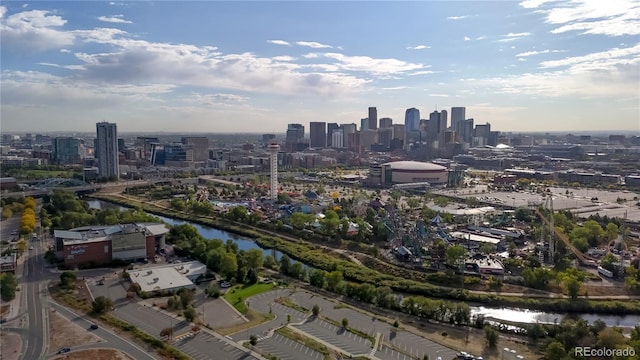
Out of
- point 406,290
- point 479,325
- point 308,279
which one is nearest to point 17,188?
point 308,279

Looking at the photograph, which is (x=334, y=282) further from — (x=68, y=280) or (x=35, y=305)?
(x=35, y=305)

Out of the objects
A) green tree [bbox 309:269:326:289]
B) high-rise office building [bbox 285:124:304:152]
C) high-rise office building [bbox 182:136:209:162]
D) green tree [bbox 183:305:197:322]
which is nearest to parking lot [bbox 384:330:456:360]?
green tree [bbox 309:269:326:289]

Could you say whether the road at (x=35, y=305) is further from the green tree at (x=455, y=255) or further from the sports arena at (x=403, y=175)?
the sports arena at (x=403, y=175)

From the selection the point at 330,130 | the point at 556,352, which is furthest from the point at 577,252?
the point at 330,130

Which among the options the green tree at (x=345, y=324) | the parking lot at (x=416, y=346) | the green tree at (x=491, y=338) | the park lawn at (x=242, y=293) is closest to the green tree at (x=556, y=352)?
the green tree at (x=491, y=338)

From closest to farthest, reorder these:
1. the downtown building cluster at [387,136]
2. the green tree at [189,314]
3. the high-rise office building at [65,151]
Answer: the green tree at [189,314]
the high-rise office building at [65,151]
the downtown building cluster at [387,136]

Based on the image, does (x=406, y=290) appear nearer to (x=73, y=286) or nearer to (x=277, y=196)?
(x=73, y=286)
